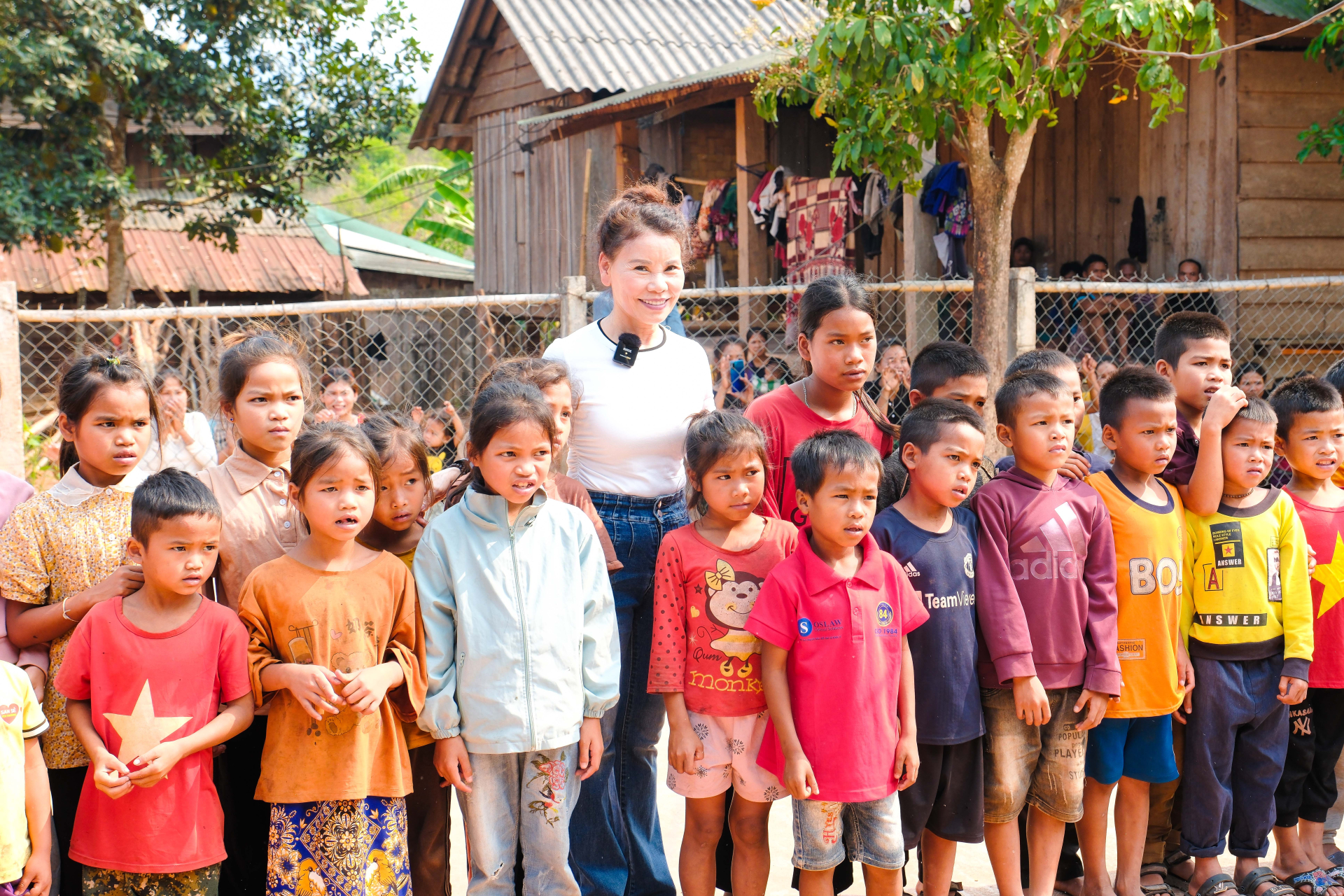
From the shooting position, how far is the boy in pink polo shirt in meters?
2.54

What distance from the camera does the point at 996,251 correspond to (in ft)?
18.5

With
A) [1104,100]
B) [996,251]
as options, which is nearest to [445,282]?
[1104,100]

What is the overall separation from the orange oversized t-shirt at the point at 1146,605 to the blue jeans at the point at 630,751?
1.20m

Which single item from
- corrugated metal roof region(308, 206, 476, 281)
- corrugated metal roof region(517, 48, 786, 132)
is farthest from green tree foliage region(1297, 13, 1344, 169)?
corrugated metal roof region(308, 206, 476, 281)

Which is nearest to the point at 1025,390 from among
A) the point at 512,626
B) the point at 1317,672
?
the point at 1317,672

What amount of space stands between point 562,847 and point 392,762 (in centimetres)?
44

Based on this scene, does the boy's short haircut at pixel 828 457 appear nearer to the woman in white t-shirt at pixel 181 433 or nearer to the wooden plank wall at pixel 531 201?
the woman in white t-shirt at pixel 181 433

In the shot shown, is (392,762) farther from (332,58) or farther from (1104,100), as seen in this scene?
(332,58)

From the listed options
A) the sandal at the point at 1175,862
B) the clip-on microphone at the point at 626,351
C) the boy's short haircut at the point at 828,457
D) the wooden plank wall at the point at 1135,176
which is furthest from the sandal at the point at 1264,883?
the wooden plank wall at the point at 1135,176

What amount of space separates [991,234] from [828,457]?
3.53 meters

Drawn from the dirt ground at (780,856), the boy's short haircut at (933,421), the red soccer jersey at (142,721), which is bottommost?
the dirt ground at (780,856)

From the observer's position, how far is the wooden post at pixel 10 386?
14.2 ft

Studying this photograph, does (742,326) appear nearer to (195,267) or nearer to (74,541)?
(74,541)

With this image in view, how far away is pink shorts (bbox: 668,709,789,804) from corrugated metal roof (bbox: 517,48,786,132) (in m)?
5.94
